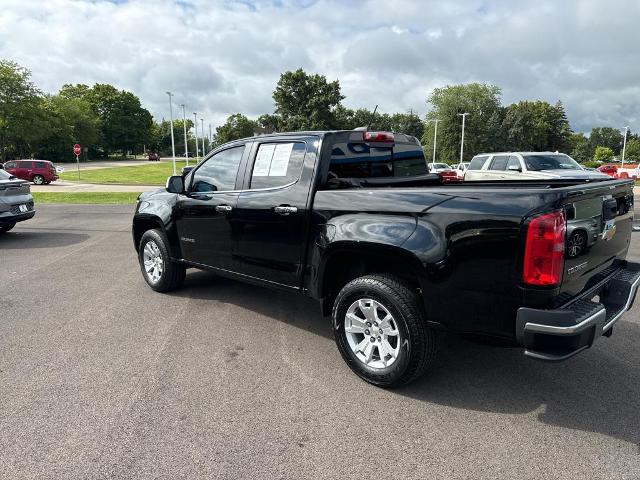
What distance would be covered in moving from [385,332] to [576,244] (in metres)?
1.33

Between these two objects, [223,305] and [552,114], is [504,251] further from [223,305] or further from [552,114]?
[552,114]

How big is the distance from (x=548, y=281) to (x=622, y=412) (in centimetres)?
114

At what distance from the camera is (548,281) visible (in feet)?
8.79

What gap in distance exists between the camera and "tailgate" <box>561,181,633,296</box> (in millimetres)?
2818

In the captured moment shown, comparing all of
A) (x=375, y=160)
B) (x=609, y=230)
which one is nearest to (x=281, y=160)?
(x=375, y=160)

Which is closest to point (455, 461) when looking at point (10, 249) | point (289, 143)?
point (289, 143)

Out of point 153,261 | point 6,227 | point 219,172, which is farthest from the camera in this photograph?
point 6,227

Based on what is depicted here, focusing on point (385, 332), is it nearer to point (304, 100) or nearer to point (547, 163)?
point (547, 163)

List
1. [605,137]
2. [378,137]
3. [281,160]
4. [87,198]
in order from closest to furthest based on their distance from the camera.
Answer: [281,160]
[378,137]
[87,198]
[605,137]

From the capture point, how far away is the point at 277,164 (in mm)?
4246

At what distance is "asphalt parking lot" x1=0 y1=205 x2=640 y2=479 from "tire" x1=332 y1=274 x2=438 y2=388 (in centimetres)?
16

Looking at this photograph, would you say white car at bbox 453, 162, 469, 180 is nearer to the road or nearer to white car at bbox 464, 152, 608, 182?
white car at bbox 464, 152, 608, 182

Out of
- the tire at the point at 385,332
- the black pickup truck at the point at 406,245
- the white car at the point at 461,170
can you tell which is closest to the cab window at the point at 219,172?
the black pickup truck at the point at 406,245

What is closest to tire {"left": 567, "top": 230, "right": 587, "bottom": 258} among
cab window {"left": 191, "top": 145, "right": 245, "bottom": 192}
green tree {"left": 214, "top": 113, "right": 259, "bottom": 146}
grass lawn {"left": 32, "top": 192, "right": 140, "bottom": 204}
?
cab window {"left": 191, "top": 145, "right": 245, "bottom": 192}
